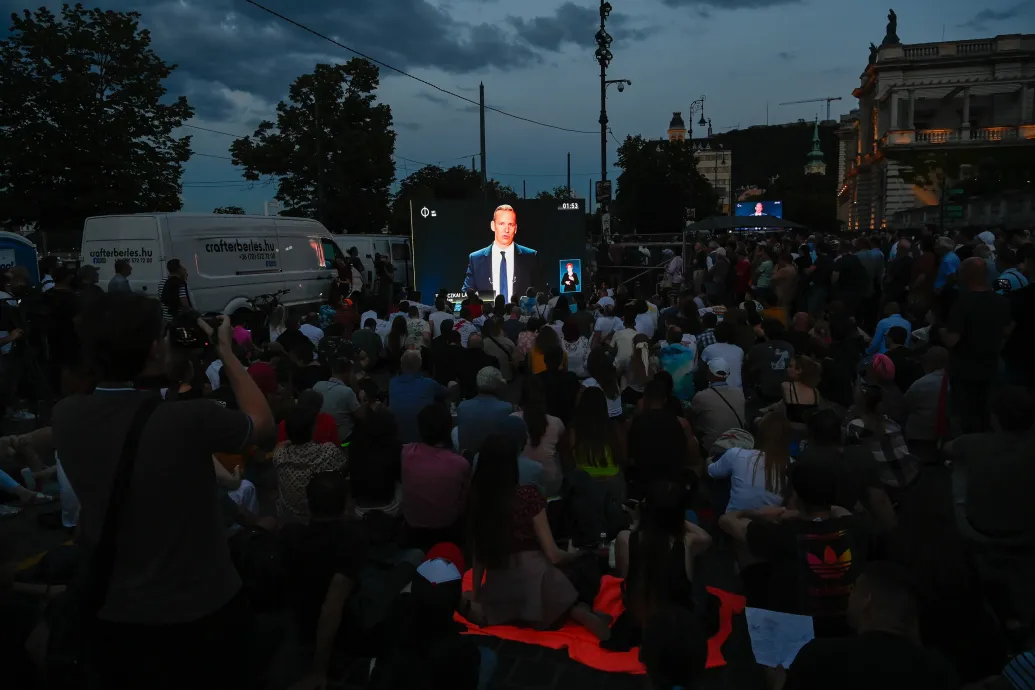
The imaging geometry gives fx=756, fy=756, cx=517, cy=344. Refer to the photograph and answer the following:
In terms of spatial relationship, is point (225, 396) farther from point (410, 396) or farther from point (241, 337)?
point (241, 337)

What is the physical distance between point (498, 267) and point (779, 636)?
1657 cm

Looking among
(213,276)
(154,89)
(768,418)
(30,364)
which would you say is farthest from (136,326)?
(154,89)

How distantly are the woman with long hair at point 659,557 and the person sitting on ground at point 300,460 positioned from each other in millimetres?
2205

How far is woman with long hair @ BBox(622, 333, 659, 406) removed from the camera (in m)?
8.33

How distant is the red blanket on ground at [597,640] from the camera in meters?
4.41

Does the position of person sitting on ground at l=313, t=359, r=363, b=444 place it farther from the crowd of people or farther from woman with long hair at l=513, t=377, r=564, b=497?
woman with long hair at l=513, t=377, r=564, b=497

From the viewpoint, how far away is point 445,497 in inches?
201

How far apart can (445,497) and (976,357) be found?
5.30 metres

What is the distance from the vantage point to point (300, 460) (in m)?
5.24

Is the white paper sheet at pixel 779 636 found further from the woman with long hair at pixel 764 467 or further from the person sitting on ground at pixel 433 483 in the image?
the person sitting on ground at pixel 433 483

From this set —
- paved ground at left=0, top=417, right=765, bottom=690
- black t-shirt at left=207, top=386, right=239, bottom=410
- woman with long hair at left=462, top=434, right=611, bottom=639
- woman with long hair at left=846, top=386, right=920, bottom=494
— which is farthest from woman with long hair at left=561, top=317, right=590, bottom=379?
paved ground at left=0, top=417, right=765, bottom=690

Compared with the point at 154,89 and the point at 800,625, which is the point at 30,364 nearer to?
the point at 800,625

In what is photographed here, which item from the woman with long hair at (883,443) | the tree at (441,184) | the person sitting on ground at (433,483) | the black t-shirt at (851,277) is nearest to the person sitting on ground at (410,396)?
the person sitting on ground at (433,483)

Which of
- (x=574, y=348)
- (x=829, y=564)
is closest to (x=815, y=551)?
(x=829, y=564)
